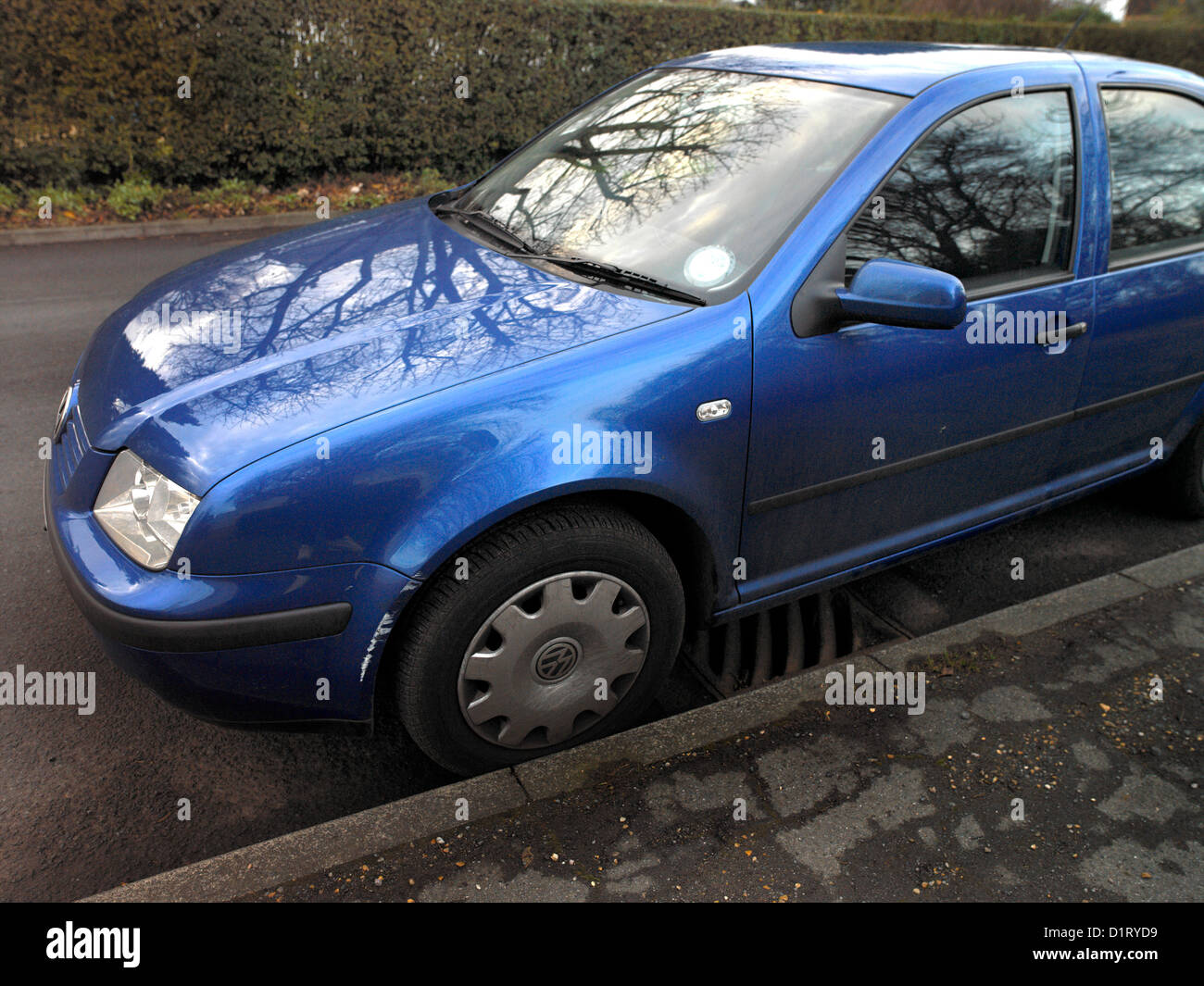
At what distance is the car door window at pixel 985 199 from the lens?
253 cm

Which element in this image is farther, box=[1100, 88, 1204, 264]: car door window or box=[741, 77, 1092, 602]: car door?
box=[1100, 88, 1204, 264]: car door window

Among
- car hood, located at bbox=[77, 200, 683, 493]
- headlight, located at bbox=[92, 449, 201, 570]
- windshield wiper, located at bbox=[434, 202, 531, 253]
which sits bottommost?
headlight, located at bbox=[92, 449, 201, 570]

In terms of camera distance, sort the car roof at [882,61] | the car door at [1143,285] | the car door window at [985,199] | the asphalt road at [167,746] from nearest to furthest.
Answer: the asphalt road at [167,746]
the car door window at [985,199]
the car roof at [882,61]
the car door at [1143,285]

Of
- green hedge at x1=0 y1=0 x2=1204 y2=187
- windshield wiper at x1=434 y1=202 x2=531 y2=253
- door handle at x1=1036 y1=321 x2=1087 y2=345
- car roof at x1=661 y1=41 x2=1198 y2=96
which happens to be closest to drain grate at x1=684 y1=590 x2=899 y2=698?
door handle at x1=1036 y1=321 x2=1087 y2=345

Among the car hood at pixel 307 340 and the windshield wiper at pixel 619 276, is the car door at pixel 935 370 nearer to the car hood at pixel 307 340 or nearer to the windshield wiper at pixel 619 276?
the windshield wiper at pixel 619 276

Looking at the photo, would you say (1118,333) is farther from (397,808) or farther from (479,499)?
(397,808)

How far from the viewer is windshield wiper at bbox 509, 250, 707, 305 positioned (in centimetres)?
237

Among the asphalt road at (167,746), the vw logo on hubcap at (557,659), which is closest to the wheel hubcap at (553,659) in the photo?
the vw logo on hubcap at (557,659)

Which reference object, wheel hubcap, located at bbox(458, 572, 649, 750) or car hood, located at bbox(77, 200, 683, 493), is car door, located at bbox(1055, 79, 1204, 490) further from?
wheel hubcap, located at bbox(458, 572, 649, 750)

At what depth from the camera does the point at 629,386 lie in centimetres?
216

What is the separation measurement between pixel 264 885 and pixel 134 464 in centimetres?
96

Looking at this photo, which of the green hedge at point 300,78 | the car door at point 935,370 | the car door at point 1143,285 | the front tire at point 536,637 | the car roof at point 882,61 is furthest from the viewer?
the green hedge at point 300,78

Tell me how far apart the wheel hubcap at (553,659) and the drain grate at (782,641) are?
60cm

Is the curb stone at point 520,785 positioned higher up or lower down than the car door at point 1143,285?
lower down
